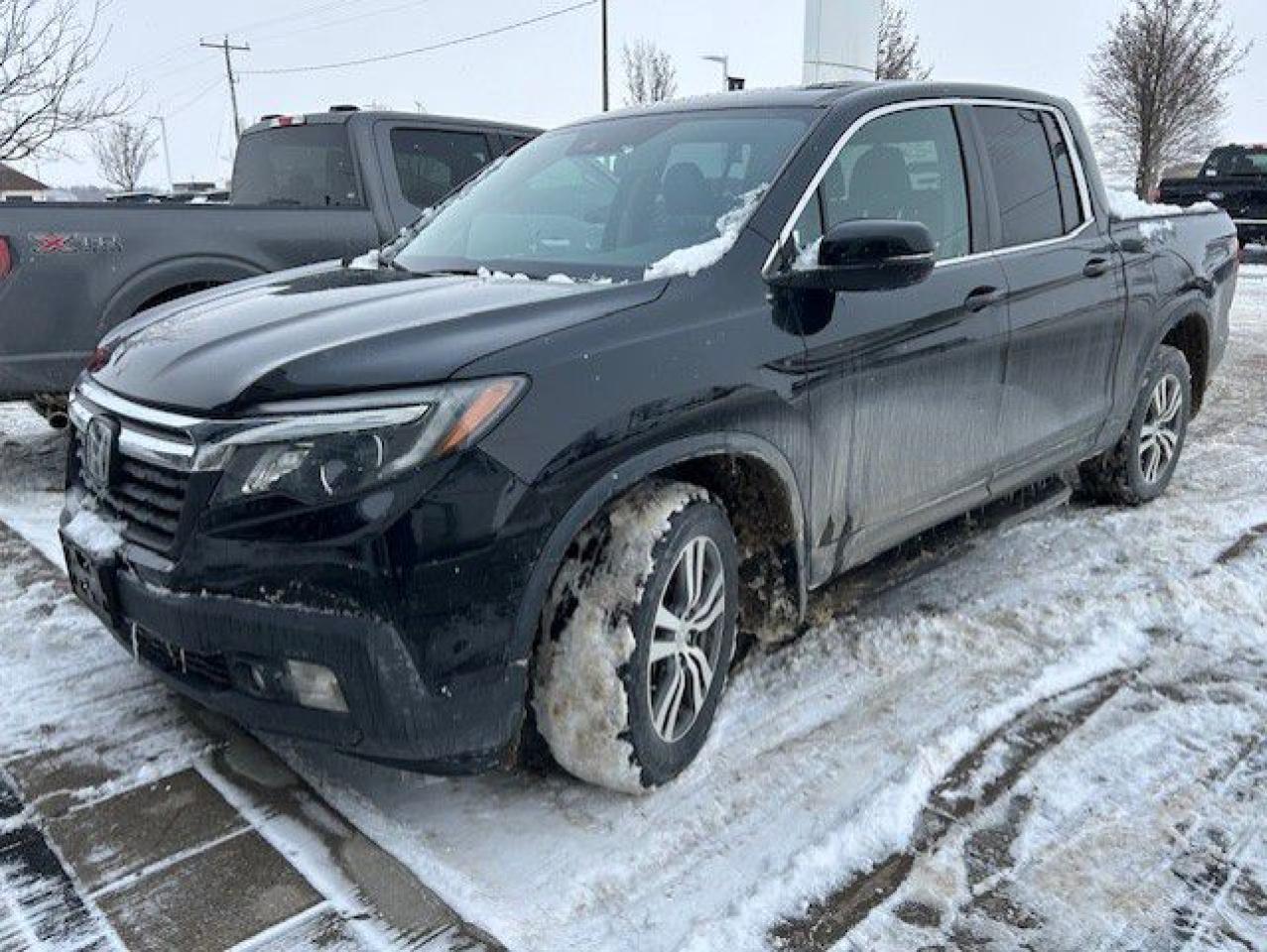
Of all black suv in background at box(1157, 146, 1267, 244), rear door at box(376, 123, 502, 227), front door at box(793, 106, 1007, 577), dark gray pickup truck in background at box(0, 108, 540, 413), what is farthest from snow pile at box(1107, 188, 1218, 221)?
black suv in background at box(1157, 146, 1267, 244)

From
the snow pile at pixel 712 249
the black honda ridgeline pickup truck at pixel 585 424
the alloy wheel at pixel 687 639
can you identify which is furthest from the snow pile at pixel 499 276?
the alloy wheel at pixel 687 639

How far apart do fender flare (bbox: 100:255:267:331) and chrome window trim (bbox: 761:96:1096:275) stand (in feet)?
10.7

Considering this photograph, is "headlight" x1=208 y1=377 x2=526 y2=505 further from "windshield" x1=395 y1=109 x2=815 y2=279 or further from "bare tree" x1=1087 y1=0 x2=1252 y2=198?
"bare tree" x1=1087 y1=0 x2=1252 y2=198

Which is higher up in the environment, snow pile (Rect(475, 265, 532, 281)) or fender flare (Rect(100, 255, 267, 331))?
snow pile (Rect(475, 265, 532, 281))

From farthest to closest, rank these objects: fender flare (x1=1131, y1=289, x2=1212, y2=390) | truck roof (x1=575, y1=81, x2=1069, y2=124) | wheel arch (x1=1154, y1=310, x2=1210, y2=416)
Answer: wheel arch (x1=1154, y1=310, x2=1210, y2=416), fender flare (x1=1131, y1=289, x2=1212, y2=390), truck roof (x1=575, y1=81, x2=1069, y2=124)

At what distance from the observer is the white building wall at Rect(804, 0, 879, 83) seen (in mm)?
9562

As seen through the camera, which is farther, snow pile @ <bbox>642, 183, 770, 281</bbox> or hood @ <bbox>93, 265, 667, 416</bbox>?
snow pile @ <bbox>642, 183, 770, 281</bbox>

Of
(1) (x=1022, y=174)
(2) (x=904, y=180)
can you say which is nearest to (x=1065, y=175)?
(1) (x=1022, y=174)

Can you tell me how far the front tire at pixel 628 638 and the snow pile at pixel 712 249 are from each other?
56 cm

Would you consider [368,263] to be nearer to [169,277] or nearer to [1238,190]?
[169,277]

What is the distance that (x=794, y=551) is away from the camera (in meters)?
3.01

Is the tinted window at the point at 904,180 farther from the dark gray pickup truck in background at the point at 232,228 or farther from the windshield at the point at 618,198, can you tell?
the dark gray pickup truck in background at the point at 232,228

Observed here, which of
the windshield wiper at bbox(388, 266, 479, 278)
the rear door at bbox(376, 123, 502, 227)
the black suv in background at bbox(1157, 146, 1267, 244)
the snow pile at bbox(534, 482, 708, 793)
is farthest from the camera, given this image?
the black suv in background at bbox(1157, 146, 1267, 244)

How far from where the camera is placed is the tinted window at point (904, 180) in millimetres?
3191
